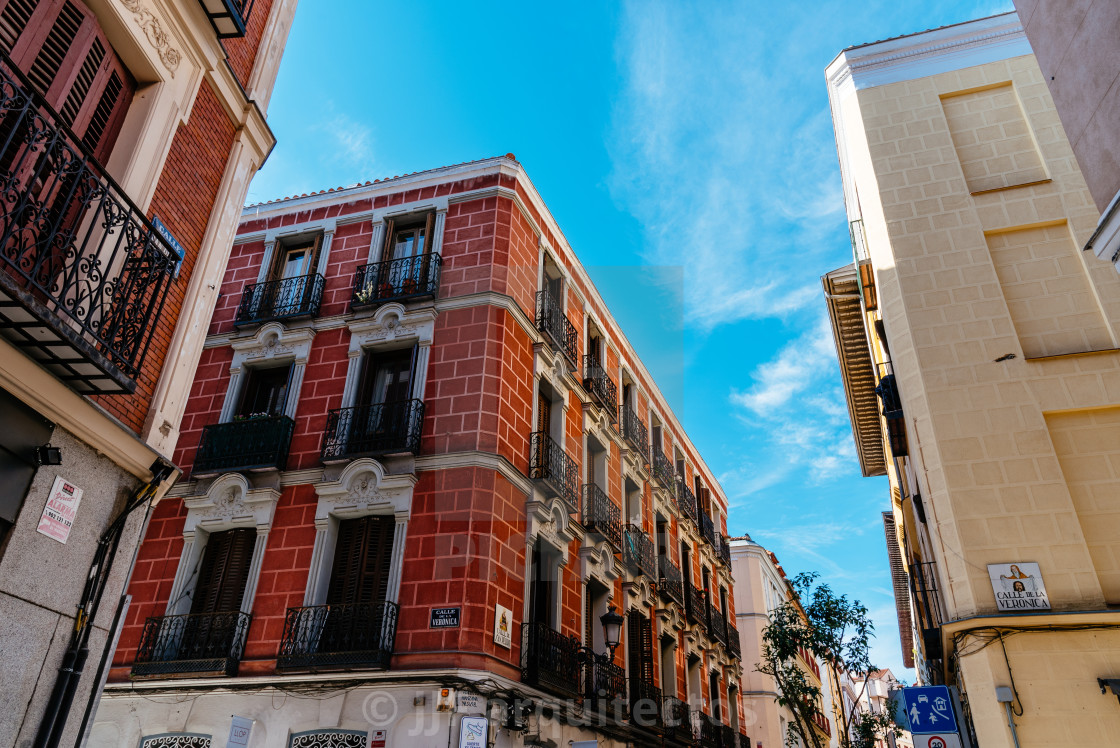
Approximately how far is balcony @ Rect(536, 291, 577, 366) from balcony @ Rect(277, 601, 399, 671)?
7062 millimetres

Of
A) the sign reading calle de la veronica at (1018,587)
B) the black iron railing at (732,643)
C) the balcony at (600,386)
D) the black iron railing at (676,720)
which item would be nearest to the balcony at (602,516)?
the balcony at (600,386)

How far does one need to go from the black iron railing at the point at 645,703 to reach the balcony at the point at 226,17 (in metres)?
15.4

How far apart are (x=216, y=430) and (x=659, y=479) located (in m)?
13.4

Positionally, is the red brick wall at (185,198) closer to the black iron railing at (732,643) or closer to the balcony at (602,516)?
the balcony at (602,516)

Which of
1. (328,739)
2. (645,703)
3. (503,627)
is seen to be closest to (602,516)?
(645,703)

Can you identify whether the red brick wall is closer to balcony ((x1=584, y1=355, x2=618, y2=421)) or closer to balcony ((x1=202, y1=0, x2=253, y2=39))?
balcony ((x1=202, y1=0, x2=253, y2=39))

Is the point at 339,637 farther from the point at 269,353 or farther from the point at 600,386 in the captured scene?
the point at 600,386

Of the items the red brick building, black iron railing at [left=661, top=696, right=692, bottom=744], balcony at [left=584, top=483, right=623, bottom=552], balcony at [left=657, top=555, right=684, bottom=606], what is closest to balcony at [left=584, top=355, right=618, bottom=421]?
the red brick building

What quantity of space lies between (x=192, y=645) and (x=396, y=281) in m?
7.89

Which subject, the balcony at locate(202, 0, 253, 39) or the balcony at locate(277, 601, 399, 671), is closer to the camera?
the balcony at locate(202, 0, 253, 39)

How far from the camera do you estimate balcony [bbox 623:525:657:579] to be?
1964cm

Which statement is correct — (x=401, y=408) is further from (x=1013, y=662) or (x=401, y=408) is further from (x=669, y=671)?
(x=669, y=671)

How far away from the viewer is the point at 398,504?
532 inches

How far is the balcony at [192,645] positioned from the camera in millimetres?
12953
